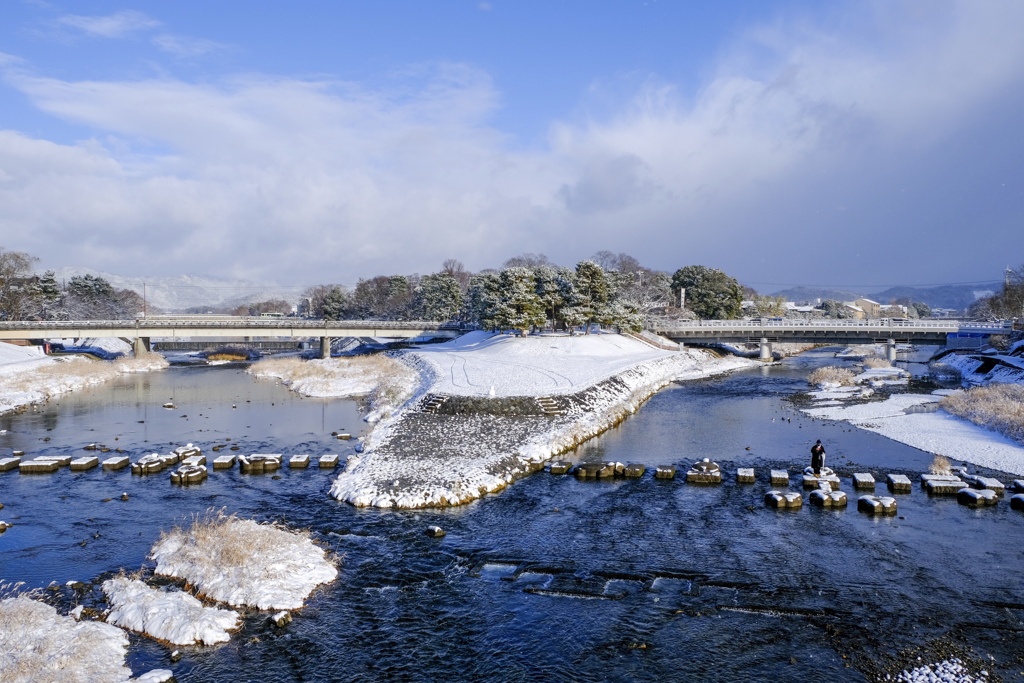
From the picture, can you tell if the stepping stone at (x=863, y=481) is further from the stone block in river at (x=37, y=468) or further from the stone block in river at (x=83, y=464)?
the stone block in river at (x=37, y=468)

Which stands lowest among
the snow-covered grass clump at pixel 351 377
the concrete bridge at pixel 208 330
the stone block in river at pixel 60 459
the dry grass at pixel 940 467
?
the stone block in river at pixel 60 459

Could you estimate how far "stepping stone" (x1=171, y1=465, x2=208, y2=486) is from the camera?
27000mm

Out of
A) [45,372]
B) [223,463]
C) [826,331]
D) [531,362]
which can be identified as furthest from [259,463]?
[826,331]

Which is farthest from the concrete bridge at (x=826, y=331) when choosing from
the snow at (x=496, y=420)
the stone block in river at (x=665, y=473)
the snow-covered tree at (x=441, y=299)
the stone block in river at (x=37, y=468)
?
the stone block in river at (x=37, y=468)

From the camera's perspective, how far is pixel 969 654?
1416 cm

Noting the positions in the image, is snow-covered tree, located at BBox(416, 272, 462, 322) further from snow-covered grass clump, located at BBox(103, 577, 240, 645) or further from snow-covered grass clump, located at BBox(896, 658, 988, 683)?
snow-covered grass clump, located at BBox(896, 658, 988, 683)

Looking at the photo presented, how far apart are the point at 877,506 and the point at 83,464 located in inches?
1244

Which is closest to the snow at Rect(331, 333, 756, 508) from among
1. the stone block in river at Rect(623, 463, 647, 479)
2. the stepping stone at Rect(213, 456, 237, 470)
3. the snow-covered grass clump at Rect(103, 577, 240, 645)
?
the stone block in river at Rect(623, 463, 647, 479)

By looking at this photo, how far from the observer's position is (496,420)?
36.2m

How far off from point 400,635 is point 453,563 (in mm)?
3919

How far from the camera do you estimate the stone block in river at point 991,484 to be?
81.5ft

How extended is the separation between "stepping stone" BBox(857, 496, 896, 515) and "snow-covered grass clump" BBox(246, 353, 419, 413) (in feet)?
90.8

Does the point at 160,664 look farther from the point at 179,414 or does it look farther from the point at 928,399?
the point at 928,399

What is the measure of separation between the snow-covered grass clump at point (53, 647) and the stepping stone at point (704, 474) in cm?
2024
